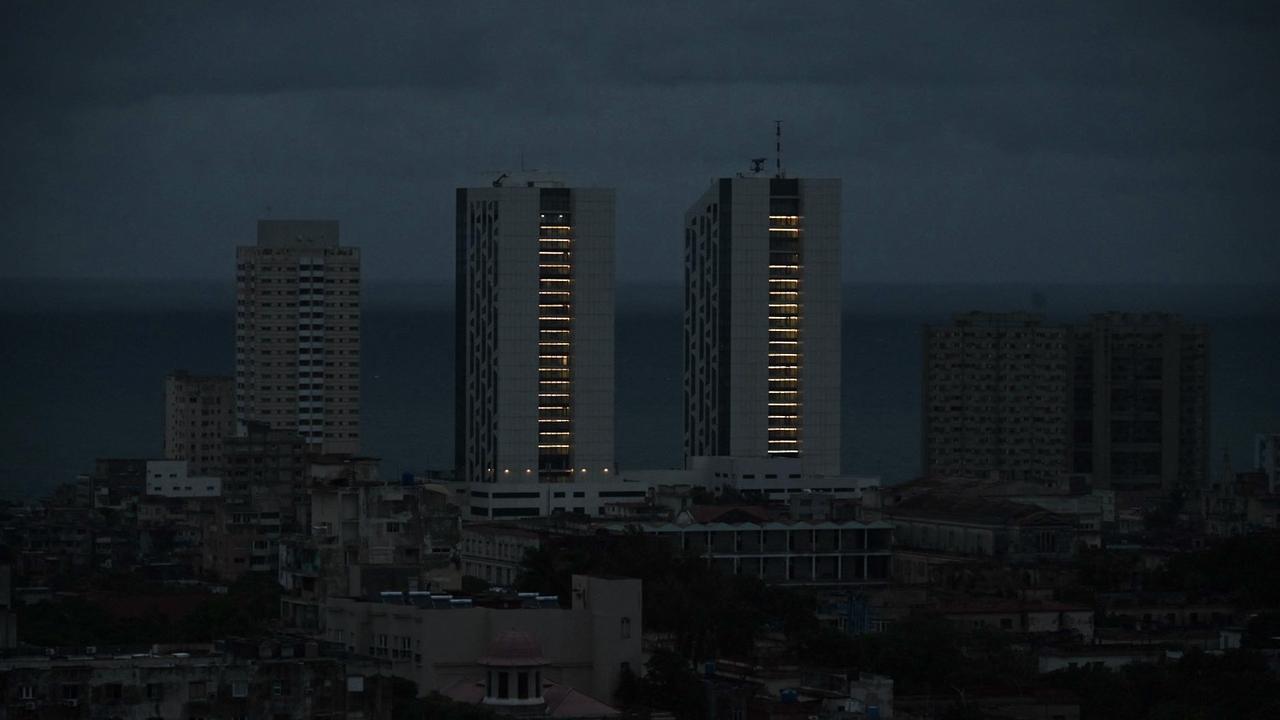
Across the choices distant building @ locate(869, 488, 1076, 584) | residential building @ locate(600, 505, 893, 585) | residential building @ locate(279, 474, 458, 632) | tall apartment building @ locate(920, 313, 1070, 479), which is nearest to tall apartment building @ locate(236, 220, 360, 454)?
tall apartment building @ locate(920, 313, 1070, 479)

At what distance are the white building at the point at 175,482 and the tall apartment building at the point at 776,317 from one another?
44.3ft

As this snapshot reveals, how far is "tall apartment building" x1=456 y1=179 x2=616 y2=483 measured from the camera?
91438 mm

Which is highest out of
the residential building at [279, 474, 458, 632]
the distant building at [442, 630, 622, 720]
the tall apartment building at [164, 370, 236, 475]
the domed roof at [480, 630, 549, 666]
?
the tall apartment building at [164, 370, 236, 475]

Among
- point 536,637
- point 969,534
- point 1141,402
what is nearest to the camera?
point 536,637

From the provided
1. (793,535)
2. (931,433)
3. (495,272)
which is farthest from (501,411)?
(931,433)

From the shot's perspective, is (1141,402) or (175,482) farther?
(1141,402)

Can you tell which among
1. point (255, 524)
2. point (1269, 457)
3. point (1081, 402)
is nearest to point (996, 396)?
point (1081, 402)

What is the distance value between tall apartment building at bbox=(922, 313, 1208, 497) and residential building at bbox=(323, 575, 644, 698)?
239ft

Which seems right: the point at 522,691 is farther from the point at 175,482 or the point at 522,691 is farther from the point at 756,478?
the point at 175,482

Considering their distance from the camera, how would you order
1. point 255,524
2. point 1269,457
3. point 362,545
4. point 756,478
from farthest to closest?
point 1269,457, point 756,478, point 255,524, point 362,545

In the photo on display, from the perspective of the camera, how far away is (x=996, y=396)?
123625 mm

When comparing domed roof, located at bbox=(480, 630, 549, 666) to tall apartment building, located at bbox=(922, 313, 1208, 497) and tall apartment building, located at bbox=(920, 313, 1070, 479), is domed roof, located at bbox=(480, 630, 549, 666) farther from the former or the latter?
tall apartment building, located at bbox=(920, 313, 1070, 479)

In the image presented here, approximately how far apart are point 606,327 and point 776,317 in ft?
17.6

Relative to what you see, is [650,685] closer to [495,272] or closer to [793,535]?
[793,535]
